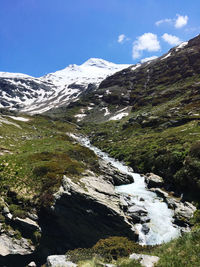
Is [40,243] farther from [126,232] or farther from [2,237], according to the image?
[126,232]

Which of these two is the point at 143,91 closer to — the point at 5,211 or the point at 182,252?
the point at 5,211

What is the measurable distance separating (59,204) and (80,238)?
385 cm

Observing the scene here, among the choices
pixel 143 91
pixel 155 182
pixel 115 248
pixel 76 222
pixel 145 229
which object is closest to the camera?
pixel 115 248

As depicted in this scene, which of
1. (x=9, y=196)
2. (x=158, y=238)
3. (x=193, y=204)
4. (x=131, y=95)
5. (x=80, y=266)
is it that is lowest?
(x=158, y=238)

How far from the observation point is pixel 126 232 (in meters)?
16.7

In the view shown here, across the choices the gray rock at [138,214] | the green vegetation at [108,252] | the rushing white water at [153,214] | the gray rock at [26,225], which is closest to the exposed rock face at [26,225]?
the gray rock at [26,225]

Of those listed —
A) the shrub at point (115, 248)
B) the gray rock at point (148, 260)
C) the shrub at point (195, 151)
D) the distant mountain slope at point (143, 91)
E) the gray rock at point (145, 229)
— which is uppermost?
the distant mountain slope at point (143, 91)

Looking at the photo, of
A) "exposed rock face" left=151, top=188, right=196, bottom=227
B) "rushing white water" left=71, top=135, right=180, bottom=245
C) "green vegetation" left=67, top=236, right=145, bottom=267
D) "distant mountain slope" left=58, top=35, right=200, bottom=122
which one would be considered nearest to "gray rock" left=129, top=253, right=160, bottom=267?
"green vegetation" left=67, top=236, right=145, bottom=267

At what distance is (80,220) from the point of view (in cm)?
1773

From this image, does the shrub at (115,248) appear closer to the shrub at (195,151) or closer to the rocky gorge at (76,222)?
the rocky gorge at (76,222)

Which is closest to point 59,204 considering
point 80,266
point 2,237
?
point 2,237

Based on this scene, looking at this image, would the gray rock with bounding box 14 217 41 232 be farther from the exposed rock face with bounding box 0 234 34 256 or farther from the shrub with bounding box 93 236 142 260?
the shrub with bounding box 93 236 142 260

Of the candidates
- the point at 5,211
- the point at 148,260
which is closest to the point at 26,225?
the point at 5,211

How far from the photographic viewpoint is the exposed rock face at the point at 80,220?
55.7 feet
